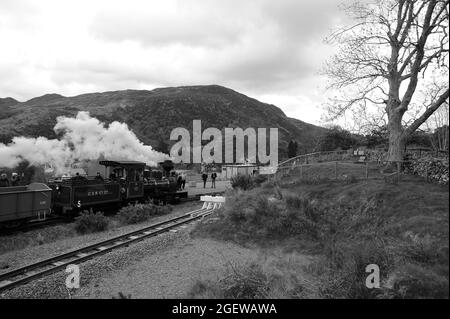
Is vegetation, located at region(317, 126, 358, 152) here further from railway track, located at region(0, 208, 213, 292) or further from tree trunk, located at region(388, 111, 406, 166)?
railway track, located at region(0, 208, 213, 292)

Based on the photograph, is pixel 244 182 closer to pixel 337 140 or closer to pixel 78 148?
pixel 78 148

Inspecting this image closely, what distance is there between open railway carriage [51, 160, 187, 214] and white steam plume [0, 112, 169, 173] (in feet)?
15.5

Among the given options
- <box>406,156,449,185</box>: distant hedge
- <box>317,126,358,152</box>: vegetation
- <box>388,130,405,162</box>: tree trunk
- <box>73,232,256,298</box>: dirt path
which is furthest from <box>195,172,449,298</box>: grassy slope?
<box>317,126,358,152</box>: vegetation

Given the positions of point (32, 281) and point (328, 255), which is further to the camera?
point (32, 281)

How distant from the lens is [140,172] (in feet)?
75.6

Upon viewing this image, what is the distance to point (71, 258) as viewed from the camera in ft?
35.6

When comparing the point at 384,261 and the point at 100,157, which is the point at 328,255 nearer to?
the point at 384,261

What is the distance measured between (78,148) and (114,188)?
8555 millimetres

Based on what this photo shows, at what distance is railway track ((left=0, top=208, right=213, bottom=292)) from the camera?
9086mm

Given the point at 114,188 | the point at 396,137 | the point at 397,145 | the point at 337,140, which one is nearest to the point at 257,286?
the point at 397,145

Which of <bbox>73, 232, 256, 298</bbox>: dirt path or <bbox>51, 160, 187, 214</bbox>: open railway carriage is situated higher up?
<bbox>51, 160, 187, 214</bbox>: open railway carriage

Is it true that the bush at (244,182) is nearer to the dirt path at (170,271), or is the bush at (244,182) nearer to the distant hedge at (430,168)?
the distant hedge at (430,168)
